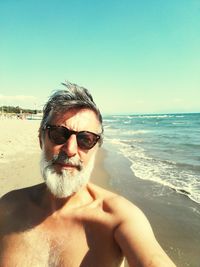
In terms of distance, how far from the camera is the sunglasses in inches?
88.4

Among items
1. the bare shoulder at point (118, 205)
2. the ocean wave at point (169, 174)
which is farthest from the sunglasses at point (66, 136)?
the ocean wave at point (169, 174)

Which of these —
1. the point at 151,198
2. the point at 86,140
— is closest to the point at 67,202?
the point at 86,140

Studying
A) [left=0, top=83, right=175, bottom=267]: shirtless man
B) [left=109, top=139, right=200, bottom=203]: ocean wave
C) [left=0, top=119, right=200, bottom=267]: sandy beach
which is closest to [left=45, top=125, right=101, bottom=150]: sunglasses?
[left=0, top=83, right=175, bottom=267]: shirtless man

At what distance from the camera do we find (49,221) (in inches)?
87.7

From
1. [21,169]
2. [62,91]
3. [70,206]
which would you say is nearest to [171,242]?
[70,206]

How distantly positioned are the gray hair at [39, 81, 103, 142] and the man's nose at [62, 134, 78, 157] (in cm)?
21

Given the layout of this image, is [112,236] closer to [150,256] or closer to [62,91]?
[150,256]

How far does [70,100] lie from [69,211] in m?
0.74

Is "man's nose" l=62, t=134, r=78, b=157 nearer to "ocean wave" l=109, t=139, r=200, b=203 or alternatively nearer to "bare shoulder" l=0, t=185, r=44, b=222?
"bare shoulder" l=0, t=185, r=44, b=222

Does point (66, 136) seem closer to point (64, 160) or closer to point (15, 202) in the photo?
point (64, 160)

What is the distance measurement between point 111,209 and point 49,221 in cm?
43

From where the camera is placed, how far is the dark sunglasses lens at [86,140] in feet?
7.41

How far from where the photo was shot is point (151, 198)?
7.27 m

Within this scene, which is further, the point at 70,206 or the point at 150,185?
the point at 150,185
